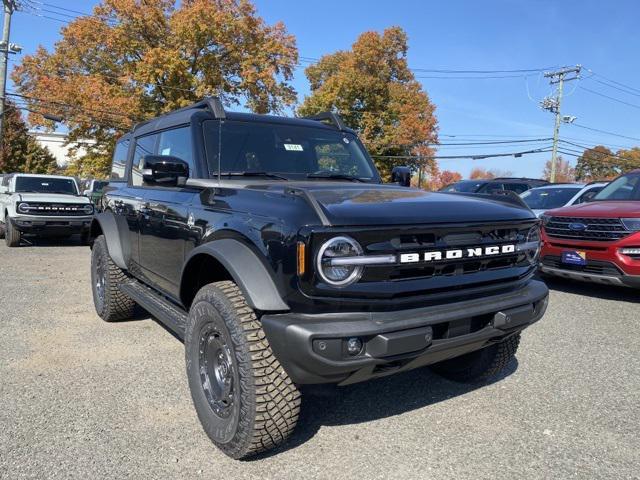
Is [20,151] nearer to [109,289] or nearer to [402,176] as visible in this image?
[109,289]

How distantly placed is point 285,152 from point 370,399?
6.14 ft

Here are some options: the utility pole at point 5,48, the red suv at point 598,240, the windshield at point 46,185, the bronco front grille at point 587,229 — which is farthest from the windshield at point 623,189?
the utility pole at point 5,48

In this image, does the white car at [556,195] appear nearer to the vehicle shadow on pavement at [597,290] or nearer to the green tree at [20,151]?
the vehicle shadow on pavement at [597,290]

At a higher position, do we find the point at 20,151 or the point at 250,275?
the point at 20,151

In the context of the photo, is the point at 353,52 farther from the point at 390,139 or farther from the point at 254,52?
the point at 254,52

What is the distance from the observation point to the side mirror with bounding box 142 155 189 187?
3.22m

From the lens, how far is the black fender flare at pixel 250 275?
2.33 meters

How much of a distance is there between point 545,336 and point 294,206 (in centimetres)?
352

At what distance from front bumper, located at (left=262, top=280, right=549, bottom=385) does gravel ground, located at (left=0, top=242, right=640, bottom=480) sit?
562 millimetres

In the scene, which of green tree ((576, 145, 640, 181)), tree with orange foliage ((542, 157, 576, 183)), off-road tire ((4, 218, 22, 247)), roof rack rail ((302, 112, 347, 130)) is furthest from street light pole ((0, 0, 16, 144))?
tree with orange foliage ((542, 157, 576, 183))

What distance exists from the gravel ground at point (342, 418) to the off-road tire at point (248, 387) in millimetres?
152

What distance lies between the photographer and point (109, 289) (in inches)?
192

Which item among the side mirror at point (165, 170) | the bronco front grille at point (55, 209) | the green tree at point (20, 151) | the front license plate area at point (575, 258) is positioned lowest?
the front license plate area at point (575, 258)

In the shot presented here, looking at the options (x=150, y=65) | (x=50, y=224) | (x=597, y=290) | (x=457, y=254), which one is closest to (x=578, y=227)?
(x=597, y=290)
